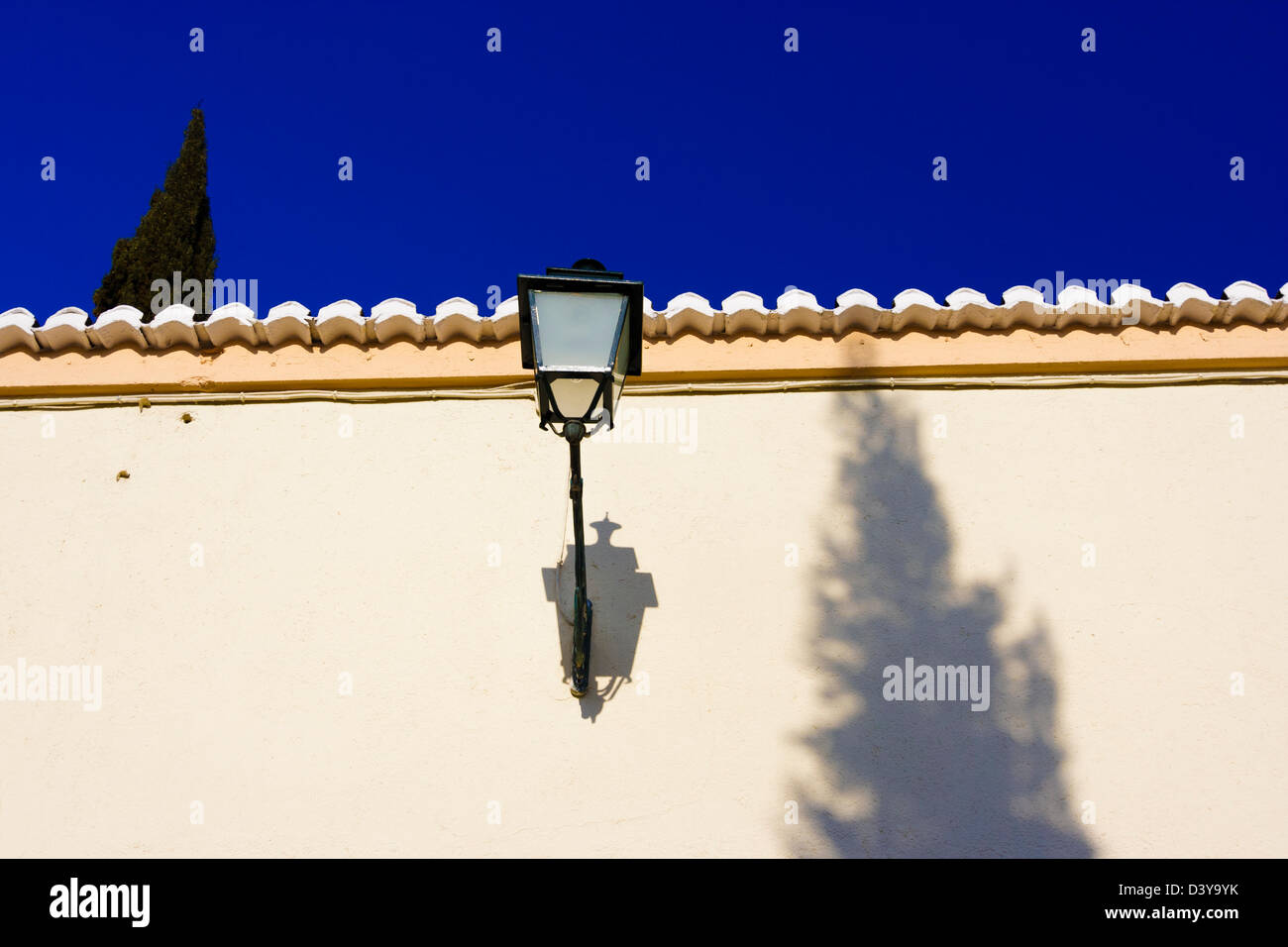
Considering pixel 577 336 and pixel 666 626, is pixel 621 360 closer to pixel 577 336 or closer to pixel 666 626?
pixel 577 336

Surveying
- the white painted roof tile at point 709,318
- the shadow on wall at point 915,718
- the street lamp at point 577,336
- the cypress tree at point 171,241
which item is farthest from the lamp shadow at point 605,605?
the cypress tree at point 171,241

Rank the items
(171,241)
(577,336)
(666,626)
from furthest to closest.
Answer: (171,241), (666,626), (577,336)

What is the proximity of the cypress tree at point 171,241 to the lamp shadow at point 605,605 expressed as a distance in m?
4.68

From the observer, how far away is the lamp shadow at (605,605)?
3.33 m

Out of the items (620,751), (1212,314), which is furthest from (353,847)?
(1212,314)

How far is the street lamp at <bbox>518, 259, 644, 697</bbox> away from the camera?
2.78m

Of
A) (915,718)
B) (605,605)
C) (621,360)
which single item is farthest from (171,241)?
(915,718)

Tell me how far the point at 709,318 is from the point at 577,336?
4.09ft

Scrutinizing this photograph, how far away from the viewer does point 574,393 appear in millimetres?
2805

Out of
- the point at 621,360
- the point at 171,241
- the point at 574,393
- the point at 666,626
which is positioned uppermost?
the point at 171,241

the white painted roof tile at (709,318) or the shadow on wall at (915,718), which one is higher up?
the white painted roof tile at (709,318)

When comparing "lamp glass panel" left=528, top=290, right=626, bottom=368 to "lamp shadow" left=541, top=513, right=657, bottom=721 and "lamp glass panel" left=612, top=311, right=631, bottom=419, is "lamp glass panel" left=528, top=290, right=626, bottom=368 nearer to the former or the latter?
"lamp glass panel" left=612, top=311, right=631, bottom=419

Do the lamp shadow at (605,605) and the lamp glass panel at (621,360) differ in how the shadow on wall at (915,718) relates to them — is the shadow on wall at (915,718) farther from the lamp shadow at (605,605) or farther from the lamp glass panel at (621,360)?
the lamp glass panel at (621,360)

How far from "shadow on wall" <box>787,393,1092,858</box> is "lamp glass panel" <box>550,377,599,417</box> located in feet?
4.17
